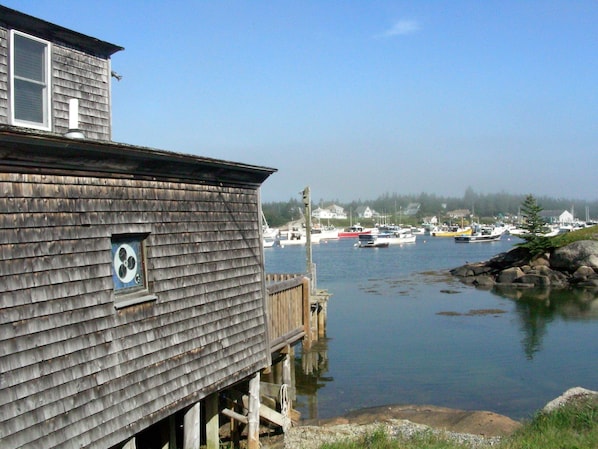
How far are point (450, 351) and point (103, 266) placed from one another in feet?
66.9

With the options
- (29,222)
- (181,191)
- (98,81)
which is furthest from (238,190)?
(29,222)

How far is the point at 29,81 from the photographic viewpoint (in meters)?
10.6

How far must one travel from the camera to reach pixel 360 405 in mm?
18578

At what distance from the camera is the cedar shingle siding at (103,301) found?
22.9 feet

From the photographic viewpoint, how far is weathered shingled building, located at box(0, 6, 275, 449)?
7.06 meters

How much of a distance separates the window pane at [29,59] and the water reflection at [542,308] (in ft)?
68.6

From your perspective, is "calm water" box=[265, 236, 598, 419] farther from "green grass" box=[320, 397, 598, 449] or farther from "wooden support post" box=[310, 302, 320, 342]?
"green grass" box=[320, 397, 598, 449]

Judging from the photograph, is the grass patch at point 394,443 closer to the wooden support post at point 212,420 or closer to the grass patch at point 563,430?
the grass patch at point 563,430

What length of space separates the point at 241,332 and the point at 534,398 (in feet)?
37.8

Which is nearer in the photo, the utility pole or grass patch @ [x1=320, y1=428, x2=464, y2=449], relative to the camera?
grass patch @ [x1=320, y1=428, x2=464, y2=449]

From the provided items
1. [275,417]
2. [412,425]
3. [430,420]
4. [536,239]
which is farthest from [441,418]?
[536,239]

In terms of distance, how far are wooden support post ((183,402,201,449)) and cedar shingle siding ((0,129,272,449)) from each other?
344 millimetres

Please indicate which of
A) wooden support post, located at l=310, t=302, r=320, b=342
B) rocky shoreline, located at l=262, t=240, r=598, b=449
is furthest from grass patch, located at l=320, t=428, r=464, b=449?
wooden support post, located at l=310, t=302, r=320, b=342

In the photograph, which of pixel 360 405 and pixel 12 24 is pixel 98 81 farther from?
pixel 360 405
